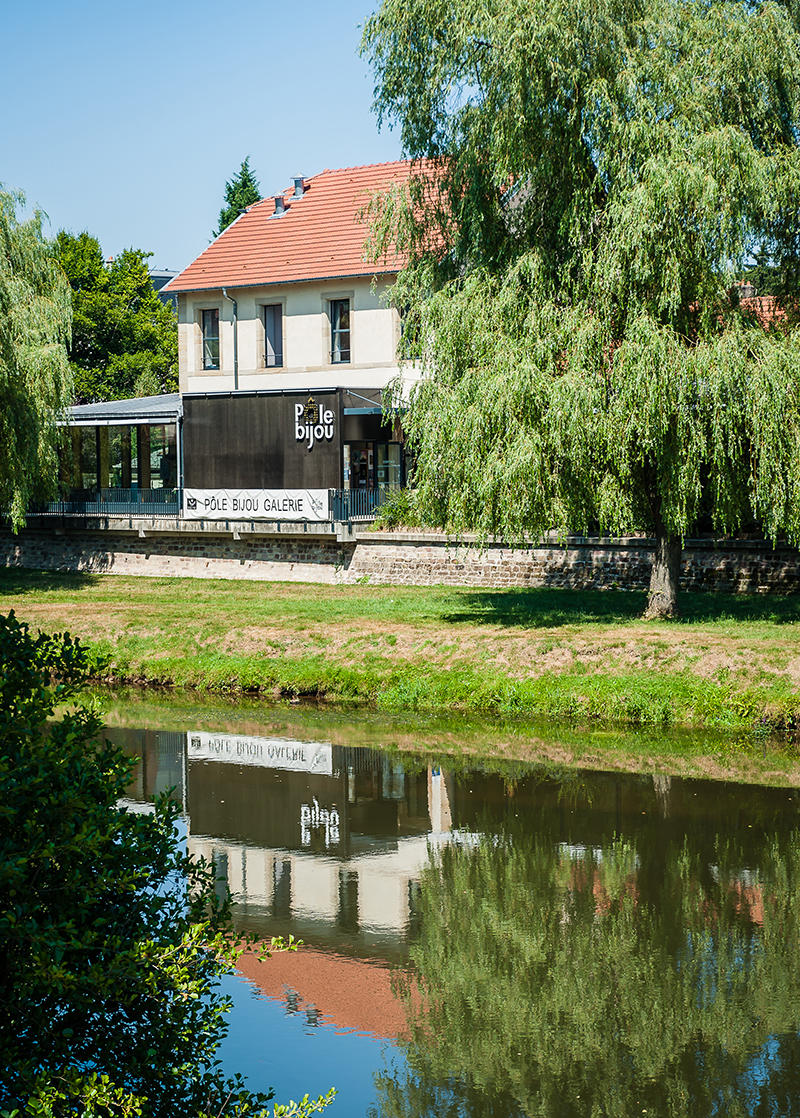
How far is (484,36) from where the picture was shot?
19.0 m

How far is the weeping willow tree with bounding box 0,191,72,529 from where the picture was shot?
89.8ft

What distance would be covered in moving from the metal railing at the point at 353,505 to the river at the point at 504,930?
14.5m

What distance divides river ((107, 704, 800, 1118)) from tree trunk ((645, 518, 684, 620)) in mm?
6804

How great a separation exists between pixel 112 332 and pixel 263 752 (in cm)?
4255

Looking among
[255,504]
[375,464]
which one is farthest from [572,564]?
[255,504]

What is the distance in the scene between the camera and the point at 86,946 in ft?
14.5

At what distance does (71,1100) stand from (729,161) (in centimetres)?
1689

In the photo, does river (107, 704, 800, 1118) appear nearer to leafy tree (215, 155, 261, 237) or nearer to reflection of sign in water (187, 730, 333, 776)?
reflection of sign in water (187, 730, 333, 776)

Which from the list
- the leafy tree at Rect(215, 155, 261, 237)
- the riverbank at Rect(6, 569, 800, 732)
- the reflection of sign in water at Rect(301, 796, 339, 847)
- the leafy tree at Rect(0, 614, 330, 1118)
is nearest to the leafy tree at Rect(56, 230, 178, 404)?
the leafy tree at Rect(215, 155, 261, 237)

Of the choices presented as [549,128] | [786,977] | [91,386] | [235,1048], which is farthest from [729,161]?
[91,386]

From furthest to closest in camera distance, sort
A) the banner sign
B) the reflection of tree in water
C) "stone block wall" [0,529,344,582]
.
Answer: the banner sign, "stone block wall" [0,529,344,582], the reflection of tree in water

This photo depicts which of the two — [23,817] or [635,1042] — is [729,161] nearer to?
[635,1042]

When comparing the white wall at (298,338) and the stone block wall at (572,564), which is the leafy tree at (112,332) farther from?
the stone block wall at (572,564)

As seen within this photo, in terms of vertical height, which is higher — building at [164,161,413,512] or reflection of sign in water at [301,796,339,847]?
building at [164,161,413,512]
